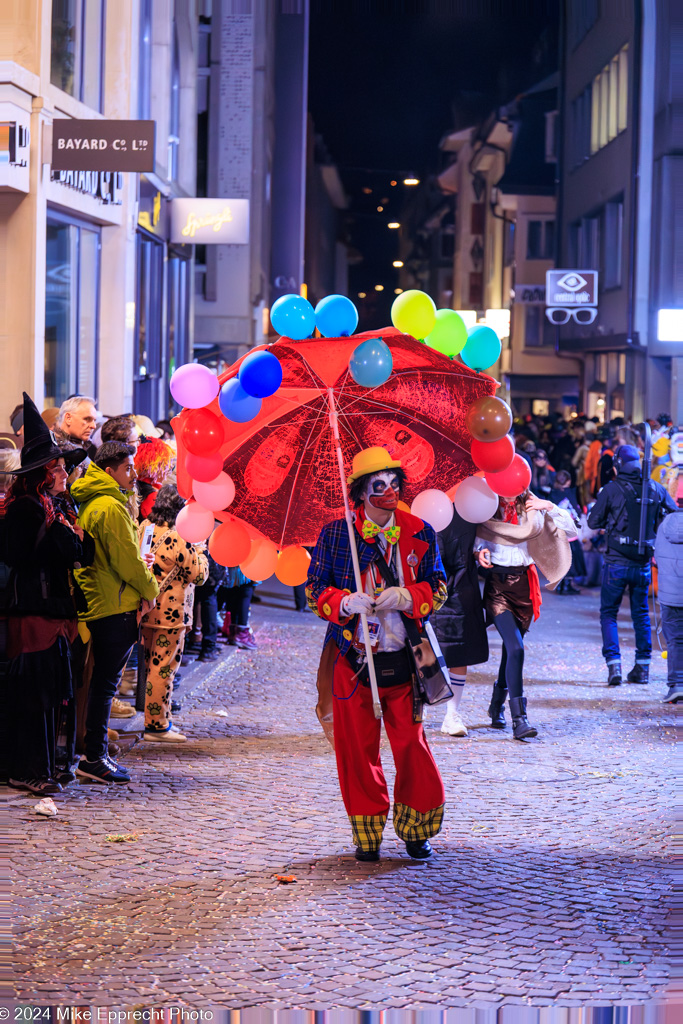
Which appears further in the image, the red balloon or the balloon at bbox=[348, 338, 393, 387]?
the red balloon

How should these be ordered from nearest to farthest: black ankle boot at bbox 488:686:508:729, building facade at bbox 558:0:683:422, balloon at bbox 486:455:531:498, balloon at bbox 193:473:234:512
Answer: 1. balloon at bbox 193:473:234:512
2. balloon at bbox 486:455:531:498
3. black ankle boot at bbox 488:686:508:729
4. building facade at bbox 558:0:683:422

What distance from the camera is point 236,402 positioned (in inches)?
241

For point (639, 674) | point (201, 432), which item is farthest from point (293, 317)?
point (639, 674)

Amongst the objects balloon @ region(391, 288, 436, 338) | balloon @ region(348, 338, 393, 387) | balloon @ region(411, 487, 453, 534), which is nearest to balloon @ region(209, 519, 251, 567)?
balloon @ region(411, 487, 453, 534)

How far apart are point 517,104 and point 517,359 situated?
10.1m

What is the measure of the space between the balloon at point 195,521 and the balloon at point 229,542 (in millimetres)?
61

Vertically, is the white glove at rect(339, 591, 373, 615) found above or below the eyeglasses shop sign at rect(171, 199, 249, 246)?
below

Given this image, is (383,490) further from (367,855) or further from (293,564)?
(367,855)

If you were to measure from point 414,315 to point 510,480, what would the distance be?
1096 millimetres

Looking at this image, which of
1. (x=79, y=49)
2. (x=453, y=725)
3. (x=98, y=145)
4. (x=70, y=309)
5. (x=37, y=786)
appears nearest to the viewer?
(x=37, y=786)

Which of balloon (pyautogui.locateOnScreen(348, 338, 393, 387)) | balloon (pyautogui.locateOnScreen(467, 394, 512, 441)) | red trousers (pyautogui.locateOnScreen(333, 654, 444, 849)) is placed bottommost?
red trousers (pyautogui.locateOnScreen(333, 654, 444, 849))

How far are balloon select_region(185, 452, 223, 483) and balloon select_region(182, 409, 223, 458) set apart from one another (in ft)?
0.27

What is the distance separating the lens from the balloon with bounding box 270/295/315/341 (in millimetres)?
6133

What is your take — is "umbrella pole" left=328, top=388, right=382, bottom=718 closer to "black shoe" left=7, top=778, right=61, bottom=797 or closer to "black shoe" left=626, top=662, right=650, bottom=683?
"black shoe" left=7, top=778, right=61, bottom=797
